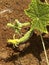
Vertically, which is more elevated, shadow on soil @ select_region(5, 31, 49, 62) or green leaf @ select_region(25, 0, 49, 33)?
green leaf @ select_region(25, 0, 49, 33)

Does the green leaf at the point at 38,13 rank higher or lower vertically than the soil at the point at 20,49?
higher

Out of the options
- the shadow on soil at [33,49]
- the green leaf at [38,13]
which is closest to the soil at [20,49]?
the shadow on soil at [33,49]

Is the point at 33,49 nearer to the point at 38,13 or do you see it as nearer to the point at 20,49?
the point at 20,49

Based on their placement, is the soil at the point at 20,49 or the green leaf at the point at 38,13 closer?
the green leaf at the point at 38,13

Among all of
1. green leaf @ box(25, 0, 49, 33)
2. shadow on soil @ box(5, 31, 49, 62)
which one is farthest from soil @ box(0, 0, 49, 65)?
green leaf @ box(25, 0, 49, 33)

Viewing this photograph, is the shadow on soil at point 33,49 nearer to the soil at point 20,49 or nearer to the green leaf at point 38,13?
the soil at point 20,49

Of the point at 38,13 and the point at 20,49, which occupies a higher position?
the point at 38,13

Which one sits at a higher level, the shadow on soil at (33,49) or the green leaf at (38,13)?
the green leaf at (38,13)

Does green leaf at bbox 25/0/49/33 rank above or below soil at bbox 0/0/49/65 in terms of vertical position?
above

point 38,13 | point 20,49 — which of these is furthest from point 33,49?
point 38,13

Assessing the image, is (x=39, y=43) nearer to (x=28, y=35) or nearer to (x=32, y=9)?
(x=28, y=35)

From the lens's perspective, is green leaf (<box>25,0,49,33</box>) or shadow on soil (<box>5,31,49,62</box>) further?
shadow on soil (<box>5,31,49,62</box>)

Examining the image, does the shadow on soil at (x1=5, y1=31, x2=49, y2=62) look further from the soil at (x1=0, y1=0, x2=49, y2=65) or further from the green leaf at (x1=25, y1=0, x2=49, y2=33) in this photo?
the green leaf at (x1=25, y1=0, x2=49, y2=33)

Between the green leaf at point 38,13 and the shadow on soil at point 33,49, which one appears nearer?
the green leaf at point 38,13
